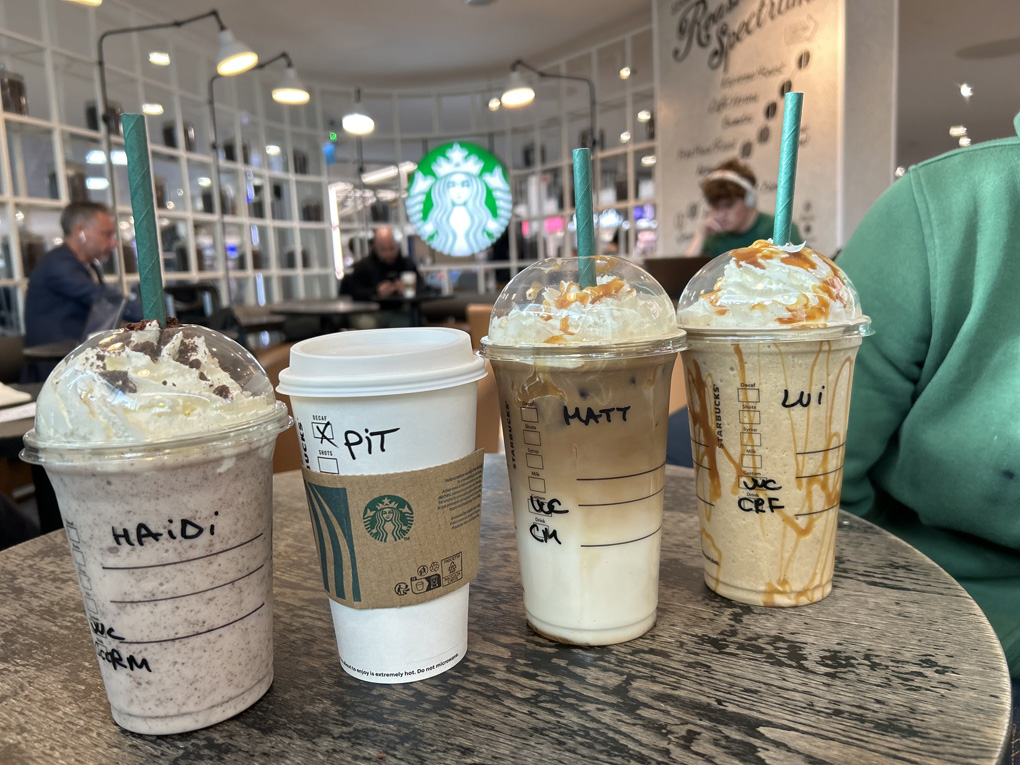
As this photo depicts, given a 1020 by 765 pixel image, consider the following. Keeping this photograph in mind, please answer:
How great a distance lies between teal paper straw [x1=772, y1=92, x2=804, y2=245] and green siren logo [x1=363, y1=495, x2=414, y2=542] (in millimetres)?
476

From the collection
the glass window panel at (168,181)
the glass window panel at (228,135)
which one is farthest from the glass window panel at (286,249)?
the glass window panel at (168,181)

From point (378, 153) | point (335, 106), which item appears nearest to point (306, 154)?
point (335, 106)

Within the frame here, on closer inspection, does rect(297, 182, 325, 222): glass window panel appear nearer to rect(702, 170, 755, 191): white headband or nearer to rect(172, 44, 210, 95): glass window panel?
rect(172, 44, 210, 95): glass window panel

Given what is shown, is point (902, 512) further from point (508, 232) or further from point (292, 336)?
point (508, 232)

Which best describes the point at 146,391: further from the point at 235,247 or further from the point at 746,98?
the point at 235,247

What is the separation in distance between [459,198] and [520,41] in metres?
2.20

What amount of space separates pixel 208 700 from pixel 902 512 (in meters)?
1.00

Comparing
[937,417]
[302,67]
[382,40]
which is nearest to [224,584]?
[937,417]

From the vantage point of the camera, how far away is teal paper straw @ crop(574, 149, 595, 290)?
0.66 m

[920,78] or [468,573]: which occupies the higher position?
[920,78]

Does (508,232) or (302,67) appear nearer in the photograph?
(302,67)

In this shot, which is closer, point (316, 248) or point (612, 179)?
point (612, 179)

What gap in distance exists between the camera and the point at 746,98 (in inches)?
215

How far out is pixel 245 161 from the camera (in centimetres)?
771
